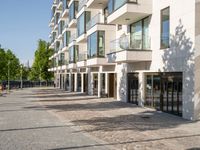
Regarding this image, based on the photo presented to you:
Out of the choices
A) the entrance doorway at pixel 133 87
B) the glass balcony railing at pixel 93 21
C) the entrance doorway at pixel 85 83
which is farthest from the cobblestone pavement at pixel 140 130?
the entrance doorway at pixel 85 83

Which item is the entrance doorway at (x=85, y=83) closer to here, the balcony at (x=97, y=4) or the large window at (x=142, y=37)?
the balcony at (x=97, y=4)

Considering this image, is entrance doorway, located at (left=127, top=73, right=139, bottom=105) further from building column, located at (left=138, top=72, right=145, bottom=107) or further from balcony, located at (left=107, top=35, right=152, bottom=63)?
balcony, located at (left=107, top=35, right=152, bottom=63)

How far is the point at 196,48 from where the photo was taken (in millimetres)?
15148

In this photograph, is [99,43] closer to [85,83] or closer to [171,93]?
[171,93]

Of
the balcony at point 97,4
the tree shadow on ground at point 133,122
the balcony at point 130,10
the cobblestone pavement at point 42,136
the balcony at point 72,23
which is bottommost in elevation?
the cobblestone pavement at point 42,136

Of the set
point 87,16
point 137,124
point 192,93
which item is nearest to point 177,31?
point 192,93

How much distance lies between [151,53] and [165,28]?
2150 millimetres

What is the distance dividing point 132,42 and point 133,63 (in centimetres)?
279

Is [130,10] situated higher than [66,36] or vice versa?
[66,36]

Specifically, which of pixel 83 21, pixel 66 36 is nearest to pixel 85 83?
pixel 83 21

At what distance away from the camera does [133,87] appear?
2359 cm

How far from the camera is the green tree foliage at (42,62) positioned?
72.4 meters

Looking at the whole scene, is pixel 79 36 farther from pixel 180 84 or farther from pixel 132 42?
pixel 180 84

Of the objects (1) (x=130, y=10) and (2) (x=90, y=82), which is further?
(2) (x=90, y=82)
